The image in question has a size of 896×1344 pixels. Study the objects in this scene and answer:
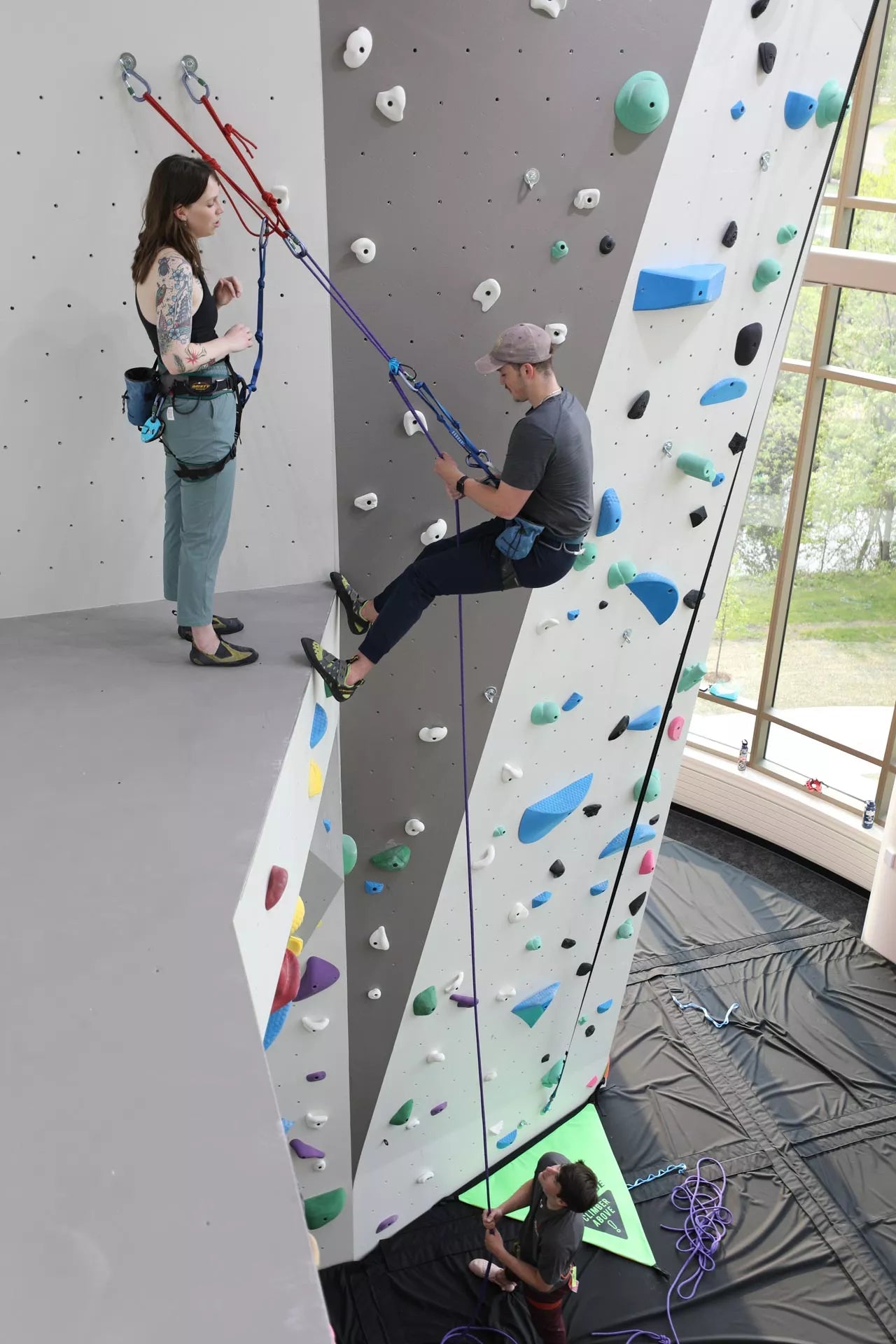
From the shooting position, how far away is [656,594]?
11.3ft

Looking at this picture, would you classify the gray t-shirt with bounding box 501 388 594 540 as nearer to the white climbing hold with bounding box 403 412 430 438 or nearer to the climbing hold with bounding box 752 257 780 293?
the white climbing hold with bounding box 403 412 430 438

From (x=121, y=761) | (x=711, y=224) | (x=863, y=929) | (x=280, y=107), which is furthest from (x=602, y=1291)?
(x=280, y=107)

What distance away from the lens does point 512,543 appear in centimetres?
259

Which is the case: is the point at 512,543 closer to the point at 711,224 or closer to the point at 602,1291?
the point at 711,224

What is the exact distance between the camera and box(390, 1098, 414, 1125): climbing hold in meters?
4.01

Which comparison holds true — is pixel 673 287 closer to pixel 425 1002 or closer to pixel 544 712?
pixel 544 712

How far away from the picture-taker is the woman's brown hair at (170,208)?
1.99 meters

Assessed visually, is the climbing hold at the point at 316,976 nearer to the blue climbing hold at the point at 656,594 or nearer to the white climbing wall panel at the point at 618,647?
the white climbing wall panel at the point at 618,647

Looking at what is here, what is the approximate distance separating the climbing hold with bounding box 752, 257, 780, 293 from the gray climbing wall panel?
487mm

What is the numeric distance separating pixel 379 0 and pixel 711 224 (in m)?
1.13

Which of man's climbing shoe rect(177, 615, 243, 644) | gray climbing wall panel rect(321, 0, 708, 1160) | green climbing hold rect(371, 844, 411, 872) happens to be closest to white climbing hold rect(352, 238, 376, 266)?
gray climbing wall panel rect(321, 0, 708, 1160)

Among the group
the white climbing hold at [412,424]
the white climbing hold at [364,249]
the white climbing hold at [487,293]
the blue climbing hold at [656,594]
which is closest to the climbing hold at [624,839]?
the blue climbing hold at [656,594]

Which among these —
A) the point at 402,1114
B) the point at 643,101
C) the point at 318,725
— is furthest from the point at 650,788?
the point at 643,101

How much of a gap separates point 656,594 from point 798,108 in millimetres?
1476
